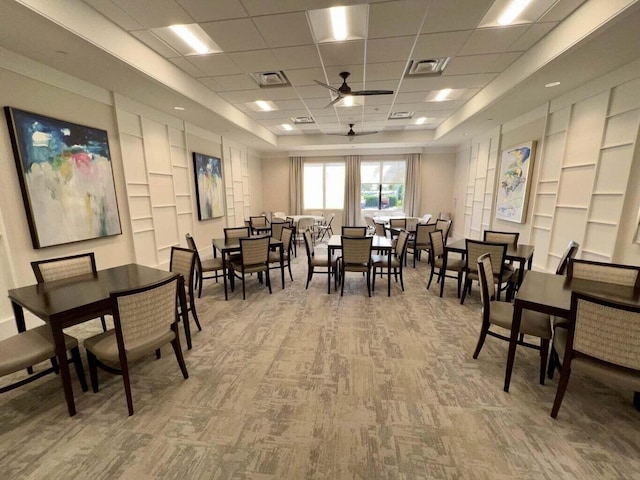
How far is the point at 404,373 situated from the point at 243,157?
24.7ft

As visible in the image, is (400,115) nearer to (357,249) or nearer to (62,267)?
(357,249)

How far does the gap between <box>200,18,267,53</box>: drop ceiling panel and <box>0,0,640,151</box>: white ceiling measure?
0.6 inches

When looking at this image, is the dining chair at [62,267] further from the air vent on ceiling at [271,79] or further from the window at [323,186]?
the window at [323,186]

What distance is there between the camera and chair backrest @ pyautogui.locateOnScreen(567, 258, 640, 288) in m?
2.11

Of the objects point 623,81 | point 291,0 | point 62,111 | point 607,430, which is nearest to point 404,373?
point 607,430

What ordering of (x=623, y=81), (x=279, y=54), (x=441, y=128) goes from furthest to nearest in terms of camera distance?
(x=441, y=128) < (x=279, y=54) < (x=623, y=81)

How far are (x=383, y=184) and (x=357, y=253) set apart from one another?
6.25m

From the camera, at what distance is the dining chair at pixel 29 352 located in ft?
5.33

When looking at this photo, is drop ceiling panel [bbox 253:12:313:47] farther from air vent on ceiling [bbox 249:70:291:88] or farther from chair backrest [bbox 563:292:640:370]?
chair backrest [bbox 563:292:640:370]

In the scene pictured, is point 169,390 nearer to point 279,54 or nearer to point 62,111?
point 62,111

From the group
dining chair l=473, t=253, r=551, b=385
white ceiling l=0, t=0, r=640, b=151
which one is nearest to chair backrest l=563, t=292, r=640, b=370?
dining chair l=473, t=253, r=551, b=385

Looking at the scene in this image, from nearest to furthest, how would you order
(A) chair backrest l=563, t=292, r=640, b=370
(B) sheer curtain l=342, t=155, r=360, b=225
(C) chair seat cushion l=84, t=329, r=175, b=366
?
(A) chair backrest l=563, t=292, r=640, b=370 → (C) chair seat cushion l=84, t=329, r=175, b=366 → (B) sheer curtain l=342, t=155, r=360, b=225

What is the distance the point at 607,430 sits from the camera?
1623 mm

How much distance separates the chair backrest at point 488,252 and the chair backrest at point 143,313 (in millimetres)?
3254
